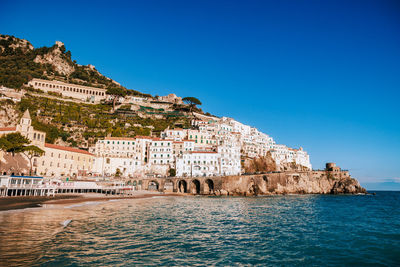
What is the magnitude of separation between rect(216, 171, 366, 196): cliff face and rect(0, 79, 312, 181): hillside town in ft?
28.2

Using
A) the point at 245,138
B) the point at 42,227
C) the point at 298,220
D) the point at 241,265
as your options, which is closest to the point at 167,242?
the point at 241,265

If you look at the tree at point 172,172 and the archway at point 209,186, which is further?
the tree at point 172,172

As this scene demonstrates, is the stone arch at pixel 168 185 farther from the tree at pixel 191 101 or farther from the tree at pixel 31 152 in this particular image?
the tree at pixel 191 101

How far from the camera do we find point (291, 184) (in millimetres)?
77188

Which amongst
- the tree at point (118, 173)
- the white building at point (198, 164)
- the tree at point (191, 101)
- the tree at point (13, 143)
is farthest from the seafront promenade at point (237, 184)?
the tree at point (191, 101)

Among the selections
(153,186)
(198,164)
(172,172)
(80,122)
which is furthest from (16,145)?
(198,164)

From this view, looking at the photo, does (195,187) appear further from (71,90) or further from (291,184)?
(71,90)

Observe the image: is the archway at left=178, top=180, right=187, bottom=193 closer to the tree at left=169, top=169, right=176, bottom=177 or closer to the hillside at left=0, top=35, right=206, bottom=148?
the tree at left=169, top=169, right=176, bottom=177

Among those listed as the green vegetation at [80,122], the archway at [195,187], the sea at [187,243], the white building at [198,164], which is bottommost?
the sea at [187,243]

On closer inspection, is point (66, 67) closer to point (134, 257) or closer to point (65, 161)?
point (65, 161)

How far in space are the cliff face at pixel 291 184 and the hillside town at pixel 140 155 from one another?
8.59 metres

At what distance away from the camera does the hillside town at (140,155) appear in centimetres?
5450

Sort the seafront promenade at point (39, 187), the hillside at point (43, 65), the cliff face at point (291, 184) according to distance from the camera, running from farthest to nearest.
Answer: the hillside at point (43, 65)
the cliff face at point (291, 184)
the seafront promenade at point (39, 187)

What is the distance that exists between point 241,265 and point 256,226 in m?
11.3
